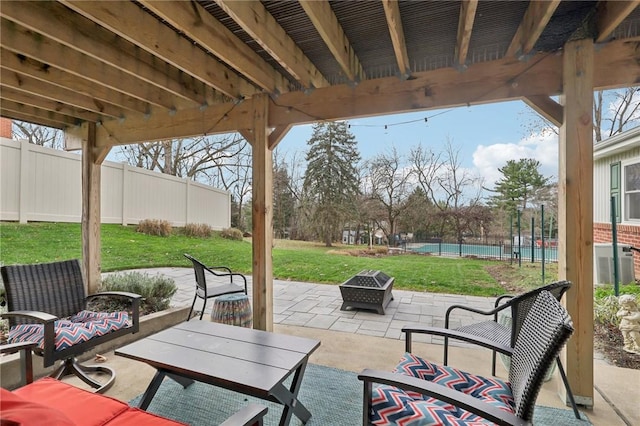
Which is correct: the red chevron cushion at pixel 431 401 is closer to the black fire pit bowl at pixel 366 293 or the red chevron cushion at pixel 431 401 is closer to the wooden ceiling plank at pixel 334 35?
the wooden ceiling plank at pixel 334 35

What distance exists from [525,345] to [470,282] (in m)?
5.22

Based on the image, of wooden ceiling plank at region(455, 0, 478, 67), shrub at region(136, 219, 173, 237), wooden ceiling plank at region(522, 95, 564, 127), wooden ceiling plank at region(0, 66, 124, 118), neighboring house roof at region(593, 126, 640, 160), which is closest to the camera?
wooden ceiling plank at region(455, 0, 478, 67)

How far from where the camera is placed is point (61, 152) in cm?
621

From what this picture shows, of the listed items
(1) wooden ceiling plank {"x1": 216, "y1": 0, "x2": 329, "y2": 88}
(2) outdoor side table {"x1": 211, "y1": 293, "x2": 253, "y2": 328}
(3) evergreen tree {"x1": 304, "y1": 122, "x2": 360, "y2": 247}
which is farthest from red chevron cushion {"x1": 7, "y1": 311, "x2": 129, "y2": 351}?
(3) evergreen tree {"x1": 304, "y1": 122, "x2": 360, "y2": 247}

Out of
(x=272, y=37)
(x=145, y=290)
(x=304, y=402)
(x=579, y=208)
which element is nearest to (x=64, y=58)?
(x=272, y=37)

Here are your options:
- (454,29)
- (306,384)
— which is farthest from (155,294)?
(454,29)

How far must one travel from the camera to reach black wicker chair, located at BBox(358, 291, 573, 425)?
1.07 metres

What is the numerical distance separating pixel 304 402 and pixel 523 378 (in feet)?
4.59

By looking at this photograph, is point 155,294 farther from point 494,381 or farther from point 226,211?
point 226,211

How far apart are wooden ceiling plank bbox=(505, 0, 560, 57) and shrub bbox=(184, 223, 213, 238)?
8984 millimetres

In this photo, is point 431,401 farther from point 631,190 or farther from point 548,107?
point 631,190

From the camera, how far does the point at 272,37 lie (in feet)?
7.16

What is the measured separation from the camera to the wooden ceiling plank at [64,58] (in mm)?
2211

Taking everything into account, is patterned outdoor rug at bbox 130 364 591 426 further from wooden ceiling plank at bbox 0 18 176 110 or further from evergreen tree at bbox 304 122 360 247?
evergreen tree at bbox 304 122 360 247
